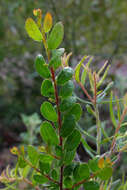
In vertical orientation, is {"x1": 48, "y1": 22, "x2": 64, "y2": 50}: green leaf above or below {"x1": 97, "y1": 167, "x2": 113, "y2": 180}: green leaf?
above

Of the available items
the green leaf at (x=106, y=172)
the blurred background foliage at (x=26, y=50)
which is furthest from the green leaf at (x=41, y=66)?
the blurred background foliage at (x=26, y=50)

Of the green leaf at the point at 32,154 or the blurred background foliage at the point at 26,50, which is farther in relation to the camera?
the blurred background foliage at the point at 26,50

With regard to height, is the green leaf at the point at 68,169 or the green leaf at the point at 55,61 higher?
the green leaf at the point at 55,61

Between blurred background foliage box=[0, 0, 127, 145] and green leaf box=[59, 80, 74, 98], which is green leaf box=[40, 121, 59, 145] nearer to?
green leaf box=[59, 80, 74, 98]

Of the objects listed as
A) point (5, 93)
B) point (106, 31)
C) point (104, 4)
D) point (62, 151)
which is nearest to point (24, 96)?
point (5, 93)

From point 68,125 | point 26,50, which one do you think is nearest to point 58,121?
point 68,125

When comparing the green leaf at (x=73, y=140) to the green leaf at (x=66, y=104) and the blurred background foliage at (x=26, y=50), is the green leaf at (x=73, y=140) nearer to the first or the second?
the green leaf at (x=66, y=104)

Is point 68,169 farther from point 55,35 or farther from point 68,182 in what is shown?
point 55,35

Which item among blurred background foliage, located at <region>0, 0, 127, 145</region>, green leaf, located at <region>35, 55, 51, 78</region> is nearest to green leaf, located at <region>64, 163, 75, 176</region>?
green leaf, located at <region>35, 55, 51, 78</region>

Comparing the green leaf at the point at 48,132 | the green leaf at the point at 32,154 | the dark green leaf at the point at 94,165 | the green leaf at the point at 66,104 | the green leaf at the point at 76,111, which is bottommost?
the dark green leaf at the point at 94,165
